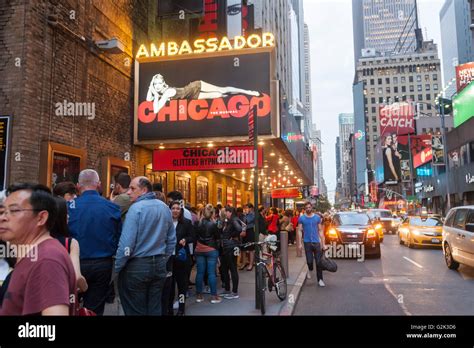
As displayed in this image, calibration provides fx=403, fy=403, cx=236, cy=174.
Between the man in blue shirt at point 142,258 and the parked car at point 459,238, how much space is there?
8001 millimetres

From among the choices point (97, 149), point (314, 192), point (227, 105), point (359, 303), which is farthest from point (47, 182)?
point (314, 192)

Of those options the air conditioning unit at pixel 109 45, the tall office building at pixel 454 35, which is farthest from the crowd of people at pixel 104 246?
the tall office building at pixel 454 35

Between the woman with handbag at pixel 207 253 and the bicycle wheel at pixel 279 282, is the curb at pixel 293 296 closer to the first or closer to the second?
the bicycle wheel at pixel 279 282

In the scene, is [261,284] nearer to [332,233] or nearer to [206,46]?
[332,233]

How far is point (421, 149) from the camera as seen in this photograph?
66.7m

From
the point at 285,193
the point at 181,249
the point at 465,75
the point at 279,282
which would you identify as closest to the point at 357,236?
the point at 279,282

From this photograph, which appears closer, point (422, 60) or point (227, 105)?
point (227, 105)

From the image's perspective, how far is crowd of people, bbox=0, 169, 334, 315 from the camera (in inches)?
83.0

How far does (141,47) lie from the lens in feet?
44.0

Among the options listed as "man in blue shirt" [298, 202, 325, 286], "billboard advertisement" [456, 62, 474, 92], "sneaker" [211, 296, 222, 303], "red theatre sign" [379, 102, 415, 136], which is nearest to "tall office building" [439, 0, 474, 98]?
"red theatre sign" [379, 102, 415, 136]

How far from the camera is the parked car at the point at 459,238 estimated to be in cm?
1006

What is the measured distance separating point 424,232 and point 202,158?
11.3 m
